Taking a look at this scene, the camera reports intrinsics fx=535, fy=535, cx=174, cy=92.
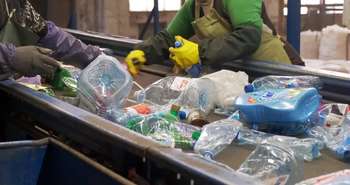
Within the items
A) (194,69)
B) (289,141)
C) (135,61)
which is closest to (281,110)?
(289,141)

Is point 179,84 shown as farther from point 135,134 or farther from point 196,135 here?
point 135,134

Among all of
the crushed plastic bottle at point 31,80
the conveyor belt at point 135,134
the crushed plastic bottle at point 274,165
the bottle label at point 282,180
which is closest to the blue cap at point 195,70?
the conveyor belt at point 135,134

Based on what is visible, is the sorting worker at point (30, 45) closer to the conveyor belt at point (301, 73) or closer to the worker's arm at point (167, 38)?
the worker's arm at point (167, 38)

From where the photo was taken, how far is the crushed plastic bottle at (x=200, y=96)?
72.6 inches

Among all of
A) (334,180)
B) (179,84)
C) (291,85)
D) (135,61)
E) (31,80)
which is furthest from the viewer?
(135,61)

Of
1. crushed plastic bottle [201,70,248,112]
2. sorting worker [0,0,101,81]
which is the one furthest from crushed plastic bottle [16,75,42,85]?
crushed plastic bottle [201,70,248,112]

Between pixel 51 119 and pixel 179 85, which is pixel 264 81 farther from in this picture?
pixel 51 119

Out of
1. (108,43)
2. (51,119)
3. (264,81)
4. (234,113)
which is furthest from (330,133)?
(108,43)

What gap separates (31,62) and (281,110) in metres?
1.01

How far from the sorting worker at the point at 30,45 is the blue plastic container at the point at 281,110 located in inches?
33.8

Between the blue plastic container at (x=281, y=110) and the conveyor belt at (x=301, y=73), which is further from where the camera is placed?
the conveyor belt at (x=301, y=73)

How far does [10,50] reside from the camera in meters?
2.01

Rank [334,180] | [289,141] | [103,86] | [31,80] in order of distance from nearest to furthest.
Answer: [334,180] → [289,141] → [103,86] → [31,80]

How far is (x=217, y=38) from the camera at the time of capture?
2283 millimetres
